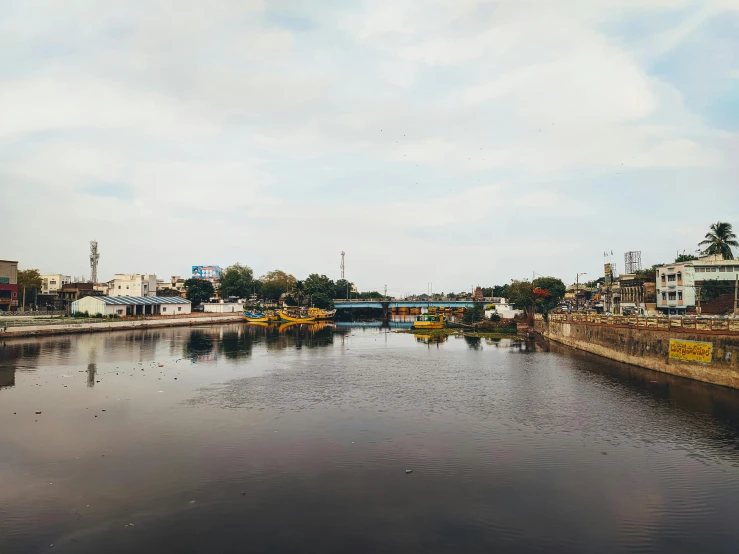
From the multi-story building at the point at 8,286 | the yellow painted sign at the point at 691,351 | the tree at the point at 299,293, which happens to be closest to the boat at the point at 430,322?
the yellow painted sign at the point at 691,351

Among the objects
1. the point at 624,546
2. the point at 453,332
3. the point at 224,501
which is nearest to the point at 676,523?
the point at 624,546

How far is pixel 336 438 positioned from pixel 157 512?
33.4 feet

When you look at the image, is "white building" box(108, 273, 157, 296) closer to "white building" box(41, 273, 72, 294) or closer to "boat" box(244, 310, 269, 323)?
"boat" box(244, 310, 269, 323)

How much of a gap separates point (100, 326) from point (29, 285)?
6439 cm

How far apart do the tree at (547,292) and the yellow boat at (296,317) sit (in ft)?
215

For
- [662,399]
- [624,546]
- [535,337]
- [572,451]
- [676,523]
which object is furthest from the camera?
[535,337]

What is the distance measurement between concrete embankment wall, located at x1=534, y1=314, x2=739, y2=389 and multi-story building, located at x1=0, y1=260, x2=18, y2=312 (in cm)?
12287

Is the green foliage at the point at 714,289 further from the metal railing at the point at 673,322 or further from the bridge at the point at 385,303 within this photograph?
the bridge at the point at 385,303

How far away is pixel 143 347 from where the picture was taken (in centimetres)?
6469

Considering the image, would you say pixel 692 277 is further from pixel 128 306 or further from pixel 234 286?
pixel 234 286

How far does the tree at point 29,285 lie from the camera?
5039 inches

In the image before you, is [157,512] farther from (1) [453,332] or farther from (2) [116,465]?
(1) [453,332]

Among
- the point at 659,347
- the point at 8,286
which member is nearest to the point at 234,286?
the point at 8,286

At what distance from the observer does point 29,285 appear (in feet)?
423
